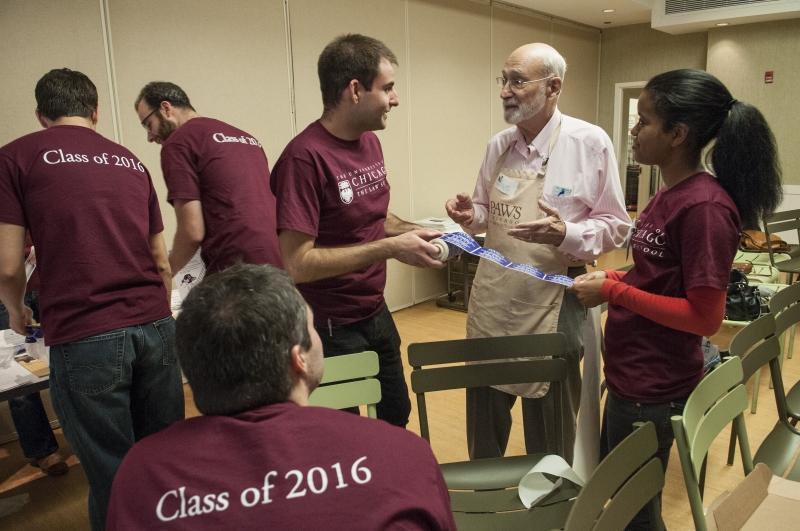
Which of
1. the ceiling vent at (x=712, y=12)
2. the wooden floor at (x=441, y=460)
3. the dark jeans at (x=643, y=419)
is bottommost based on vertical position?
the wooden floor at (x=441, y=460)

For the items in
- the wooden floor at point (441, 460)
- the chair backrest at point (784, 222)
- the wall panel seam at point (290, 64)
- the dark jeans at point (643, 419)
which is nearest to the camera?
the dark jeans at point (643, 419)

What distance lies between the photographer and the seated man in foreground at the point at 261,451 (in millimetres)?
793

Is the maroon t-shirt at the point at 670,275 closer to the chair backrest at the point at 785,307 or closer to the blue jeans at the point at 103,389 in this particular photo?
the chair backrest at the point at 785,307

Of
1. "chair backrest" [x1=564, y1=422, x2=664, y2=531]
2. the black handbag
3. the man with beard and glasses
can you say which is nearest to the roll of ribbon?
the man with beard and glasses

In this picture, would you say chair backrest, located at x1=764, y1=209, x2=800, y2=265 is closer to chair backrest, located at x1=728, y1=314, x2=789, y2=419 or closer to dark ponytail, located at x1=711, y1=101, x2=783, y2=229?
chair backrest, located at x1=728, y1=314, x2=789, y2=419

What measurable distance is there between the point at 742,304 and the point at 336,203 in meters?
Result: 2.57

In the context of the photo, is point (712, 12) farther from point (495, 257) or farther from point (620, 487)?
point (620, 487)

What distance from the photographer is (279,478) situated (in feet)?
2.63

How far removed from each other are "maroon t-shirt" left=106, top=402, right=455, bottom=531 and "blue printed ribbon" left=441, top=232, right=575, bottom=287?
1.07 meters

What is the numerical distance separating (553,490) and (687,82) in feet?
3.95

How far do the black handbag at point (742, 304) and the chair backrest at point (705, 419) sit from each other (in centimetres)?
172

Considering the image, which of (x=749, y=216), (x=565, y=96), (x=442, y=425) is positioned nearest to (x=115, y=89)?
(x=442, y=425)

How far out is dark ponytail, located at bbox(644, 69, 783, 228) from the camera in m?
1.46

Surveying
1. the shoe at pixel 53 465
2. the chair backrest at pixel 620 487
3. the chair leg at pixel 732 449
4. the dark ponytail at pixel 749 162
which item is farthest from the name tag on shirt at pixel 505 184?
the shoe at pixel 53 465
